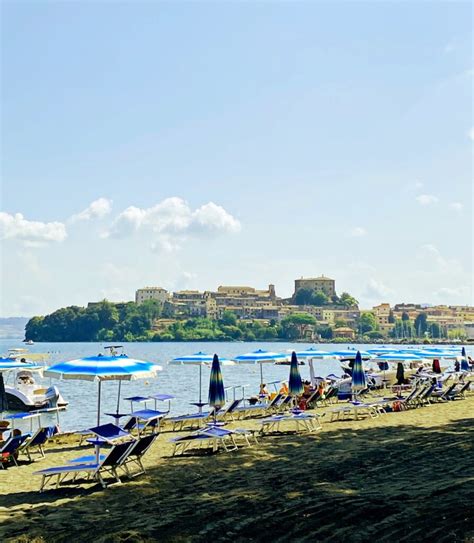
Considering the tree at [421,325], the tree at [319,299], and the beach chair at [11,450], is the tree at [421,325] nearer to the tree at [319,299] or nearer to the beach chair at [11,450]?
the tree at [319,299]

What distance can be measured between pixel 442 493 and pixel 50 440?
8936 mm

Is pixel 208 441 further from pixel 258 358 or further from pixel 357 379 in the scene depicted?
pixel 357 379

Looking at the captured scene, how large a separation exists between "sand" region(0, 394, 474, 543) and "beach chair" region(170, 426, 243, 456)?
279 millimetres

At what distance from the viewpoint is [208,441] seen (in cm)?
1199

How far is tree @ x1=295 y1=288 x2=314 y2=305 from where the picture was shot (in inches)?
7682

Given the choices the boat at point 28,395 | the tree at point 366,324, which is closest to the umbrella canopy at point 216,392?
the boat at point 28,395

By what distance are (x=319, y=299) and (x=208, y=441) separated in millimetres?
183403

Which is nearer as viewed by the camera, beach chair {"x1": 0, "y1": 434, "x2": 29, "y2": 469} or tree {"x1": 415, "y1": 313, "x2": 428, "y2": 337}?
beach chair {"x1": 0, "y1": 434, "x2": 29, "y2": 469}

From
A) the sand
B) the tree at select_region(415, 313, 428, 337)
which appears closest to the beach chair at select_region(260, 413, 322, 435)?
the sand

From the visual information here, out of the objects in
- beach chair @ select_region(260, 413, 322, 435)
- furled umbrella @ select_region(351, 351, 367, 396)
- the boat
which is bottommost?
the boat

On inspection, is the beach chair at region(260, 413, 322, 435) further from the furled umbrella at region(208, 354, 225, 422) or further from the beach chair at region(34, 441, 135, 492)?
the beach chair at region(34, 441, 135, 492)

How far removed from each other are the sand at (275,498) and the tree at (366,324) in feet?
554

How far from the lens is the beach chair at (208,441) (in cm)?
1002

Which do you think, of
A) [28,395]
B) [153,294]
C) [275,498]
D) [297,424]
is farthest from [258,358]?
[153,294]
